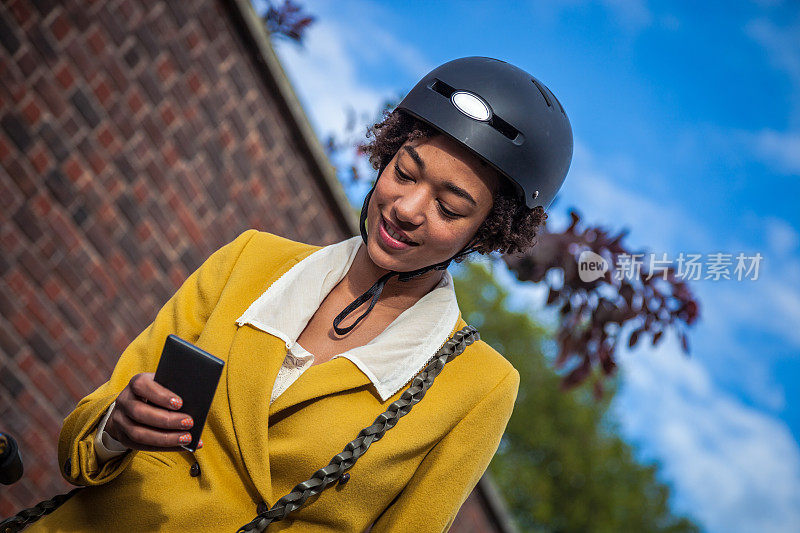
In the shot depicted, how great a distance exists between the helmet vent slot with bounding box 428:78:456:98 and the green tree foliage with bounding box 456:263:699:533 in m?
20.0

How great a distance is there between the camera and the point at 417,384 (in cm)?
177

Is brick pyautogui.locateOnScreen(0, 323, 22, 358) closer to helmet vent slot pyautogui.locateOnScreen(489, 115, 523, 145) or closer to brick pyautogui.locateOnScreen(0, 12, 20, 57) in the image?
brick pyautogui.locateOnScreen(0, 12, 20, 57)

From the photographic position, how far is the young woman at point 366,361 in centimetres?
165

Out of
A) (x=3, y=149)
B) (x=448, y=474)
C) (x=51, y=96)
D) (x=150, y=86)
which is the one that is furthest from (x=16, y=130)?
(x=448, y=474)

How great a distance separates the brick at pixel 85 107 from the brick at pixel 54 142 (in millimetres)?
183

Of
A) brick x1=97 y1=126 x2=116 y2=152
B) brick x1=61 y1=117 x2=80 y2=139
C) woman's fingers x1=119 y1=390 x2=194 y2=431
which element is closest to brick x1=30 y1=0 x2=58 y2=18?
brick x1=61 y1=117 x2=80 y2=139

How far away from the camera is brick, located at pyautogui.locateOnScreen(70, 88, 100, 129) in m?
4.00

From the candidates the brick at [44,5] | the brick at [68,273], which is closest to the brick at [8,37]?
the brick at [44,5]

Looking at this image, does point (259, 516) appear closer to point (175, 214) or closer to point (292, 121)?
point (175, 214)

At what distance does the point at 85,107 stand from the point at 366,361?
300 cm

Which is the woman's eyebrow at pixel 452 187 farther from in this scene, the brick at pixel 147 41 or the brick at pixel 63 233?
the brick at pixel 147 41

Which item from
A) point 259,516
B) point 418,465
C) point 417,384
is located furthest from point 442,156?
point 259,516

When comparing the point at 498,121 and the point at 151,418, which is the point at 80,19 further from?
the point at 151,418

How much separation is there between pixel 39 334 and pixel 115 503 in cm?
265
